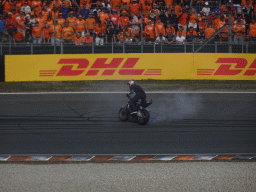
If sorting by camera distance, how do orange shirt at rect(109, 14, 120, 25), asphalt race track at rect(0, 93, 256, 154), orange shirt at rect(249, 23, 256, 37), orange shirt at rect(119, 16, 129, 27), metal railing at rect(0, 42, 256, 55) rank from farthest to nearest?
orange shirt at rect(109, 14, 120, 25)
orange shirt at rect(119, 16, 129, 27)
orange shirt at rect(249, 23, 256, 37)
metal railing at rect(0, 42, 256, 55)
asphalt race track at rect(0, 93, 256, 154)

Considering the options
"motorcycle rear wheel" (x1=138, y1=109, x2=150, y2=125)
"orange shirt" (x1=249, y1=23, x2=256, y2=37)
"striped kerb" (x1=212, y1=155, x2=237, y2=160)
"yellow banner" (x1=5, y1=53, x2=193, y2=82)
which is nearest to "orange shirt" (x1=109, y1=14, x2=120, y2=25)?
"yellow banner" (x1=5, y1=53, x2=193, y2=82)

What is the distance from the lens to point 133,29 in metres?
17.5

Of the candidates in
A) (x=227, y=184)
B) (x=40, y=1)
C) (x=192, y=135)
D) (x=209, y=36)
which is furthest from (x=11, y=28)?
(x=227, y=184)

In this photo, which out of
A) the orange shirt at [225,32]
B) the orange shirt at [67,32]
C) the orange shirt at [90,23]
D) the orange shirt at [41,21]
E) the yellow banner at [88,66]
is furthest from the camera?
the orange shirt at [41,21]

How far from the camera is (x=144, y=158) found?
6938mm

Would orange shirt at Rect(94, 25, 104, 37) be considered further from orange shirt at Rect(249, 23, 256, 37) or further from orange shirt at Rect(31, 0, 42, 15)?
orange shirt at Rect(249, 23, 256, 37)

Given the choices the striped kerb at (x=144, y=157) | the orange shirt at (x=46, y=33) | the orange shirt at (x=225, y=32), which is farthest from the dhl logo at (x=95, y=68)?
the striped kerb at (x=144, y=157)

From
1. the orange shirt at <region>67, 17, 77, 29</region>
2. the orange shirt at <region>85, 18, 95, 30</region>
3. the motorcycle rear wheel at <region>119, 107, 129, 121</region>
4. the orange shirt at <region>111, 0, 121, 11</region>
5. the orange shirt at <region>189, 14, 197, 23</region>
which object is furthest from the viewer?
the orange shirt at <region>111, 0, 121, 11</region>

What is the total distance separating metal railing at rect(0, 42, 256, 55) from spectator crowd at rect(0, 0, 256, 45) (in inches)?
11.1

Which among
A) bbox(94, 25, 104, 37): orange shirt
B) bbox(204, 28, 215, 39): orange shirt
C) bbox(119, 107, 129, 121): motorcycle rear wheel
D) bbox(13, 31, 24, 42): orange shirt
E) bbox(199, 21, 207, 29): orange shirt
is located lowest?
bbox(119, 107, 129, 121): motorcycle rear wheel

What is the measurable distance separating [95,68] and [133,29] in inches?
99.8

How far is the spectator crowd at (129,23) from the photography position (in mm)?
17125

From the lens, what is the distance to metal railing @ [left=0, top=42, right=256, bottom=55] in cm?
1666

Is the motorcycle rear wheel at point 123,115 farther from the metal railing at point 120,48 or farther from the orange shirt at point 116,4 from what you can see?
the orange shirt at point 116,4
